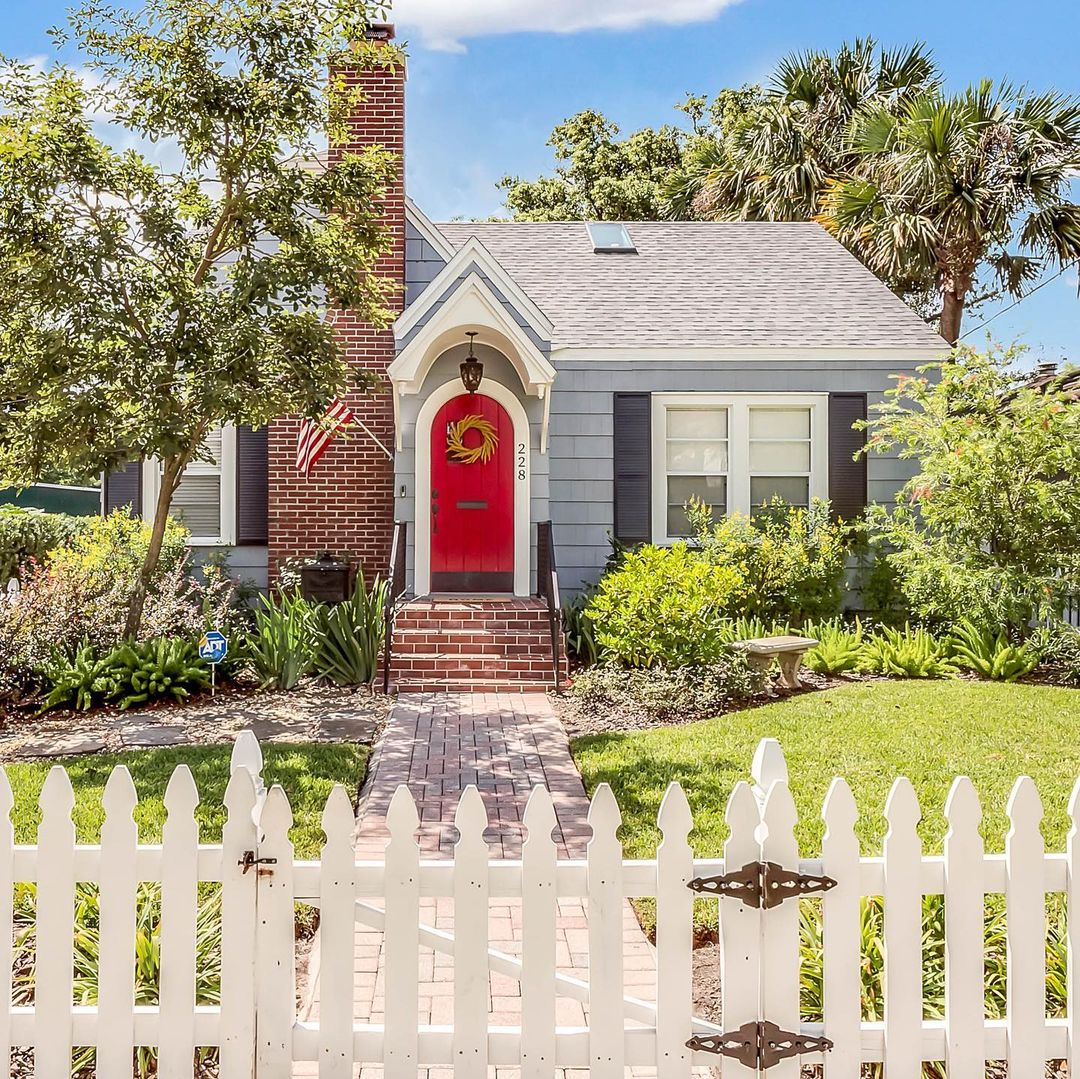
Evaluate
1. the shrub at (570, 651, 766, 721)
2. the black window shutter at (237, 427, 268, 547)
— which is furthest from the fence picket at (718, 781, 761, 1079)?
the black window shutter at (237, 427, 268, 547)

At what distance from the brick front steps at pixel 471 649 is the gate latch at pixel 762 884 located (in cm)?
661

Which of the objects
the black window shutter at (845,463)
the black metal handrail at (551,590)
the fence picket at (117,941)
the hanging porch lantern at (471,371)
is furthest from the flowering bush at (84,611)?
the black window shutter at (845,463)

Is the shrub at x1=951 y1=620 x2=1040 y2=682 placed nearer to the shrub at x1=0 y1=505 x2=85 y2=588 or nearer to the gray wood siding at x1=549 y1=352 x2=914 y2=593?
the gray wood siding at x1=549 y1=352 x2=914 y2=593

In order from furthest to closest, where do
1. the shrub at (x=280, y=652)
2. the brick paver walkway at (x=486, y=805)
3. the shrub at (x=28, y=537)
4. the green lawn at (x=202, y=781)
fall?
1. the shrub at (x=28, y=537)
2. the shrub at (x=280, y=652)
3. the green lawn at (x=202, y=781)
4. the brick paver walkway at (x=486, y=805)

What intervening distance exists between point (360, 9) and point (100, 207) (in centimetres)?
271

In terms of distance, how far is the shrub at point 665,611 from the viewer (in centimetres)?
848

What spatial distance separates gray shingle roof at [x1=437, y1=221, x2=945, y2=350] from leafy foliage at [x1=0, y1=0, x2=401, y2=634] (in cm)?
424

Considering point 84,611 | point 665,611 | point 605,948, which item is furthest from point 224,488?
point 605,948

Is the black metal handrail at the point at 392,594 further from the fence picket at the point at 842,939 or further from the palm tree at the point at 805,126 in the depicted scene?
the palm tree at the point at 805,126

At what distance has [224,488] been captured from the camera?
11750 mm

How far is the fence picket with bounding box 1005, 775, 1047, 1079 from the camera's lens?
2.44 meters

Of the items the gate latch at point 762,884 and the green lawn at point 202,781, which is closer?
the gate latch at point 762,884

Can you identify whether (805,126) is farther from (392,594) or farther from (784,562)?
(392,594)

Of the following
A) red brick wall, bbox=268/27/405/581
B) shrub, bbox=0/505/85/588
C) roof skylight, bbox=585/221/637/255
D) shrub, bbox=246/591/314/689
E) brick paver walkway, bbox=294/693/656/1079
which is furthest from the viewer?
roof skylight, bbox=585/221/637/255
